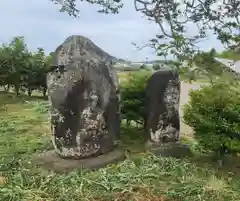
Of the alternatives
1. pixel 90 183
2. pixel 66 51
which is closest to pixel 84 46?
pixel 66 51

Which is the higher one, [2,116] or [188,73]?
[188,73]

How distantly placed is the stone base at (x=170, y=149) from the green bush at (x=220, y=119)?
53 cm

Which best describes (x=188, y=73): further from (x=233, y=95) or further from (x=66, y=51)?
(x=66, y=51)

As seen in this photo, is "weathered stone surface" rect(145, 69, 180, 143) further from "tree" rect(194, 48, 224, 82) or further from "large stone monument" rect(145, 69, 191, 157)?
"tree" rect(194, 48, 224, 82)

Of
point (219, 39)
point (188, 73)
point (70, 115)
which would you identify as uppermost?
point (219, 39)

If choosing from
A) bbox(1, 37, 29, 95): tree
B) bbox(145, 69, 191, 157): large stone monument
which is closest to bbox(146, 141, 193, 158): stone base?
bbox(145, 69, 191, 157): large stone monument

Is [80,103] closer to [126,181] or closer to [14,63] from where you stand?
[126,181]

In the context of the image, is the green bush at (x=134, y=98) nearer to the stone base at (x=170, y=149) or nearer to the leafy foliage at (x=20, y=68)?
the stone base at (x=170, y=149)

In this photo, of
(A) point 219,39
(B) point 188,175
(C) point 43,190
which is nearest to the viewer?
(C) point 43,190

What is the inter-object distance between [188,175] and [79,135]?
1.90m

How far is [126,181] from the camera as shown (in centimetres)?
562

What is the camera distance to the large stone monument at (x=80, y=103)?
698 centimetres

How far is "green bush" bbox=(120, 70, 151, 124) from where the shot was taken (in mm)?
9117

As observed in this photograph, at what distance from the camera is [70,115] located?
7.00 m
